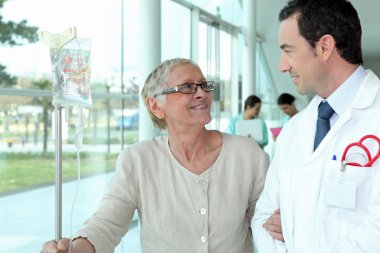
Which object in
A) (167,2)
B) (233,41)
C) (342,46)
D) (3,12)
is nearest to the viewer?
(342,46)

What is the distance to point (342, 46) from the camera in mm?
1351

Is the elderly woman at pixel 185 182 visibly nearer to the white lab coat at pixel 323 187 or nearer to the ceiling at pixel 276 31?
the white lab coat at pixel 323 187

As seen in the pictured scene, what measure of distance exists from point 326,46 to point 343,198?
40 centimetres

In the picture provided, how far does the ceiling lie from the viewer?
30.9 feet

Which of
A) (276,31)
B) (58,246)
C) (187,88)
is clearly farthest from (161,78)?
(276,31)

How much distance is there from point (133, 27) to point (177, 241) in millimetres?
3695

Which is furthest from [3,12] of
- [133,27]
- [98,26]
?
[133,27]

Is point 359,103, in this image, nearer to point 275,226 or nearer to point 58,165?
point 275,226

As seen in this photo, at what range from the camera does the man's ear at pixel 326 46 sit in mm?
1344

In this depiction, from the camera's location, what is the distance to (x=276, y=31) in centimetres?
1080

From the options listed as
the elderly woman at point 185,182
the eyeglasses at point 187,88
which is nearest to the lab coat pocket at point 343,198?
the elderly woman at point 185,182

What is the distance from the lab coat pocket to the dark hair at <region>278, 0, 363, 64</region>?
0.30 meters

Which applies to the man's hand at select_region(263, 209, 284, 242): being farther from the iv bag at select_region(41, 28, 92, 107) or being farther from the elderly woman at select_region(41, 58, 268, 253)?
the iv bag at select_region(41, 28, 92, 107)

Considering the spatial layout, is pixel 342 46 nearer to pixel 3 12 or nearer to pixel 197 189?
pixel 197 189
